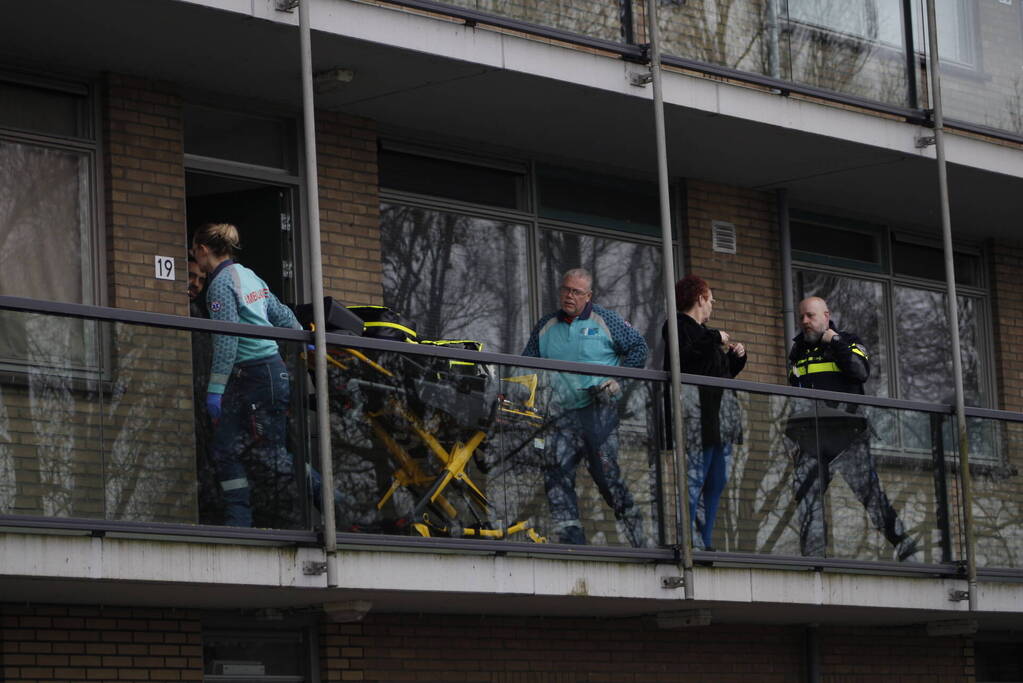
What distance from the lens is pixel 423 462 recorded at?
36.5 ft

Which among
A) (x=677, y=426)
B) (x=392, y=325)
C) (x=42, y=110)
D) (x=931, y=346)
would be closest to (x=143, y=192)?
(x=42, y=110)

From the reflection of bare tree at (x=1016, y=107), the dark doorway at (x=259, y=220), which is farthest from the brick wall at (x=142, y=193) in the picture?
the reflection of bare tree at (x=1016, y=107)

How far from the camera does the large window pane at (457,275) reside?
13883 mm

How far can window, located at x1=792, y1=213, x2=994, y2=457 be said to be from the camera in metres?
16.6

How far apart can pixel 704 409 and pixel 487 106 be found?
2.55m

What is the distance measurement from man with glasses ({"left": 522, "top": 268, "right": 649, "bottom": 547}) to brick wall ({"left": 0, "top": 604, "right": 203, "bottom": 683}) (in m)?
2.20

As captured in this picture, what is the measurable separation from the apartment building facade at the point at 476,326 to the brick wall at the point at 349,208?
2 centimetres

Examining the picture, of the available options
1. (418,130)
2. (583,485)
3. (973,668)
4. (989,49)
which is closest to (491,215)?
(418,130)

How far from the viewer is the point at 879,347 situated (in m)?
17.0

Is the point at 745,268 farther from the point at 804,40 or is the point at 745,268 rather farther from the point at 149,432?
the point at 149,432

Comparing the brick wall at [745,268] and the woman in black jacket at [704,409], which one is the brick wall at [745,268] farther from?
the woman in black jacket at [704,409]

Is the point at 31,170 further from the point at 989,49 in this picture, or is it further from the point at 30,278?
the point at 989,49

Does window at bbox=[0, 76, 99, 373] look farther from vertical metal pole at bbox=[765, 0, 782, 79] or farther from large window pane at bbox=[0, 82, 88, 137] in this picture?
vertical metal pole at bbox=[765, 0, 782, 79]

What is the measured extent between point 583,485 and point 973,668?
19.0ft
